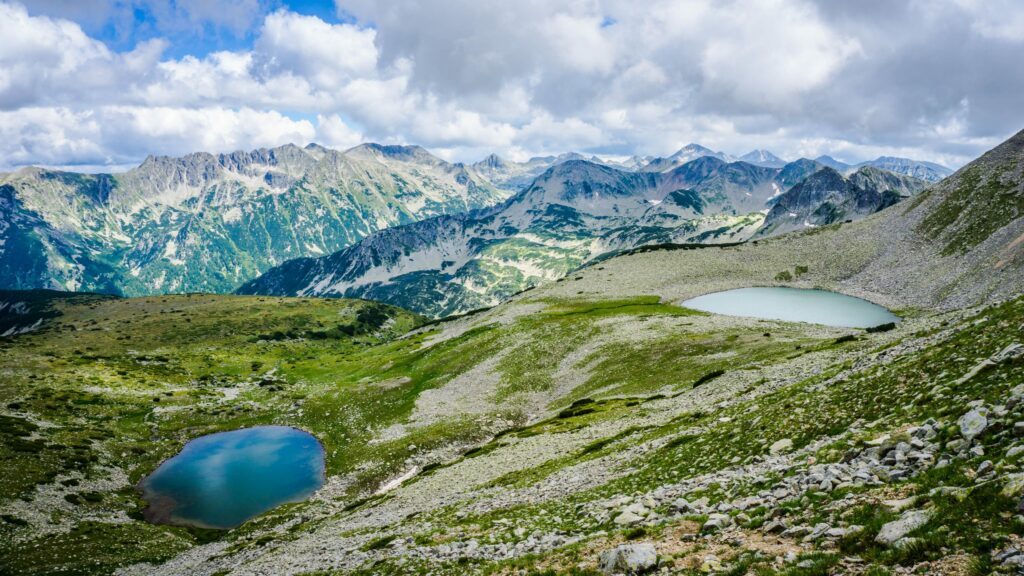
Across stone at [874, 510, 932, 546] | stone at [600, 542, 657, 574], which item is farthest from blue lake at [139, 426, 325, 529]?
stone at [874, 510, 932, 546]

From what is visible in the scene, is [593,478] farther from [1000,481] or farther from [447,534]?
[1000,481]

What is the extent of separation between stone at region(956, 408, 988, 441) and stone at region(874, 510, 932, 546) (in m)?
4.52

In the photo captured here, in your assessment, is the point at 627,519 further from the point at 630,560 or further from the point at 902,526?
the point at 902,526

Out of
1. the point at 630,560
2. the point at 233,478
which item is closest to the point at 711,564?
the point at 630,560

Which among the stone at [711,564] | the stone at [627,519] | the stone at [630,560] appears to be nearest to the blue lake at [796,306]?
the stone at [627,519]

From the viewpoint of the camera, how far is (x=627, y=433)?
4134cm

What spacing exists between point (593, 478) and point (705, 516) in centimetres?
1511

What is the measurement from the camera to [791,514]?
14.9 metres

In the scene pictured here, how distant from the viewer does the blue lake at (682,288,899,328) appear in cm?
10856

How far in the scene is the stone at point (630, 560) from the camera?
47.8ft

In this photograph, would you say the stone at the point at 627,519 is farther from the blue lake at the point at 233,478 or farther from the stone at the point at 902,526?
the blue lake at the point at 233,478

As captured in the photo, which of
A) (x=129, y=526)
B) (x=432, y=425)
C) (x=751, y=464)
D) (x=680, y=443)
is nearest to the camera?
(x=751, y=464)

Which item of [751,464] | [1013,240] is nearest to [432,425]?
[751,464]

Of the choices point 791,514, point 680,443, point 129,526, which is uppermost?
point 791,514
